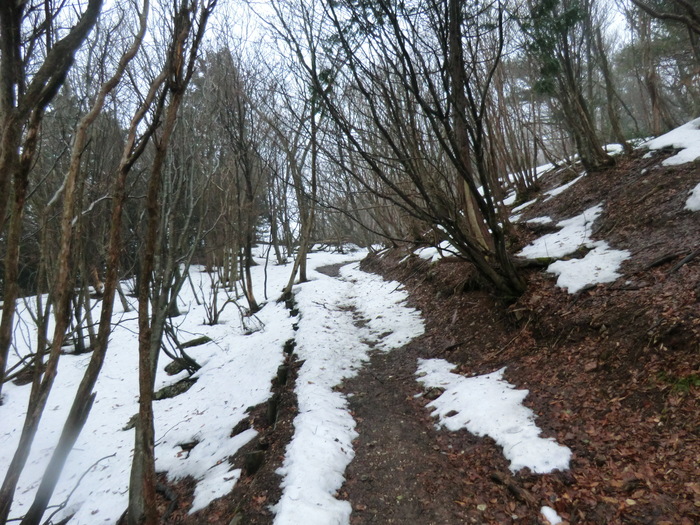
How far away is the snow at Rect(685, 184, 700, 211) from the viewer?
497 centimetres

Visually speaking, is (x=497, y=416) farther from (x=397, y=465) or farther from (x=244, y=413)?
(x=244, y=413)

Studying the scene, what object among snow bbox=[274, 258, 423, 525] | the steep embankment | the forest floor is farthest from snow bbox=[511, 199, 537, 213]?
snow bbox=[274, 258, 423, 525]

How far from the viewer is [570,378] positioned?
3932 millimetres

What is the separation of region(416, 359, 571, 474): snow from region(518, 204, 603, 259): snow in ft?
8.62

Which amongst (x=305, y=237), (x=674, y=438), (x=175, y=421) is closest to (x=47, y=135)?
(x=175, y=421)

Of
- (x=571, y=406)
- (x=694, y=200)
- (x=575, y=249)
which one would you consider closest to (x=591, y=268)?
(x=575, y=249)

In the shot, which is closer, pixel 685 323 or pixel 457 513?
pixel 457 513

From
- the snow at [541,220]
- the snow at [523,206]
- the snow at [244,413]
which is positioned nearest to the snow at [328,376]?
the snow at [244,413]

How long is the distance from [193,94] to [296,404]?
24.1 feet

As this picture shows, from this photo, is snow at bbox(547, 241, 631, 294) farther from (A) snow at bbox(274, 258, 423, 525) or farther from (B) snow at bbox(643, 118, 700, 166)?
(A) snow at bbox(274, 258, 423, 525)

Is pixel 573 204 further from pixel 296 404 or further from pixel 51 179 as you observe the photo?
pixel 51 179

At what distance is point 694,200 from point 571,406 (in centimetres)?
364

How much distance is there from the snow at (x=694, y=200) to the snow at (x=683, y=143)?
4.48 ft

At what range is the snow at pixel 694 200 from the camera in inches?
196
